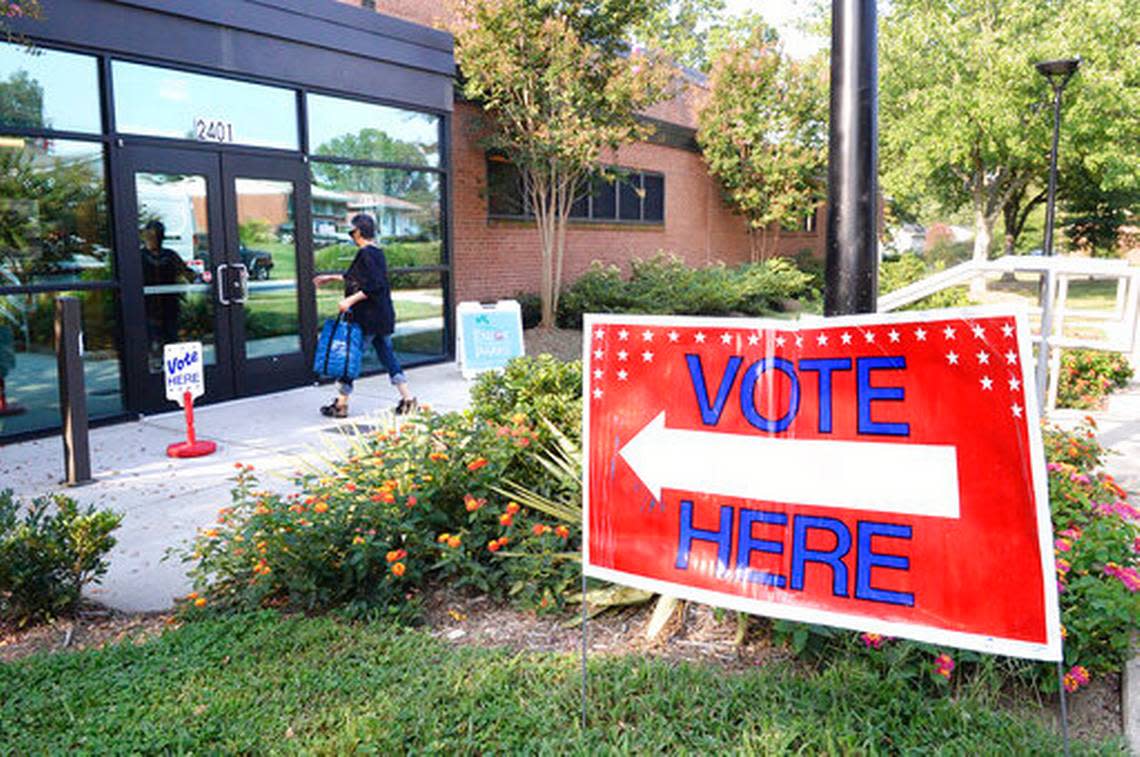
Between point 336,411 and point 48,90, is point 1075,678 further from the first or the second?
point 48,90

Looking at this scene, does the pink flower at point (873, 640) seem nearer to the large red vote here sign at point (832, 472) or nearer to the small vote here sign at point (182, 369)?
the large red vote here sign at point (832, 472)

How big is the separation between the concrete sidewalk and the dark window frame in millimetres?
5205

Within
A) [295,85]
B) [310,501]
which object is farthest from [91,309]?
[310,501]

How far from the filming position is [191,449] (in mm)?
7086

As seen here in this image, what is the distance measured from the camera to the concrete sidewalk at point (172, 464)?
15.7 ft

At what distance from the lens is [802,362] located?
2.78m

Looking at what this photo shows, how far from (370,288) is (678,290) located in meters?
8.80

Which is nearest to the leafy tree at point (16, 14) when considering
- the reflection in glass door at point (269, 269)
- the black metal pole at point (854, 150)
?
the reflection in glass door at point (269, 269)

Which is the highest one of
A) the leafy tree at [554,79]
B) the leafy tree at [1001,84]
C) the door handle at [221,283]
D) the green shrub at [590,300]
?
the leafy tree at [1001,84]

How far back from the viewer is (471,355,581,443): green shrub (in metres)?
5.41

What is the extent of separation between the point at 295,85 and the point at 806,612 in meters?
8.89

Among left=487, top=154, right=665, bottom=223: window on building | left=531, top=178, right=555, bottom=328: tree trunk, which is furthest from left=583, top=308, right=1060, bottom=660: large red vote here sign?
left=487, top=154, right=665, bottom=223: window on building

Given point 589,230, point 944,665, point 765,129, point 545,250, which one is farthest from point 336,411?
point 765,129

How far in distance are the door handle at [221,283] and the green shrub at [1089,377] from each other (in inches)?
321
